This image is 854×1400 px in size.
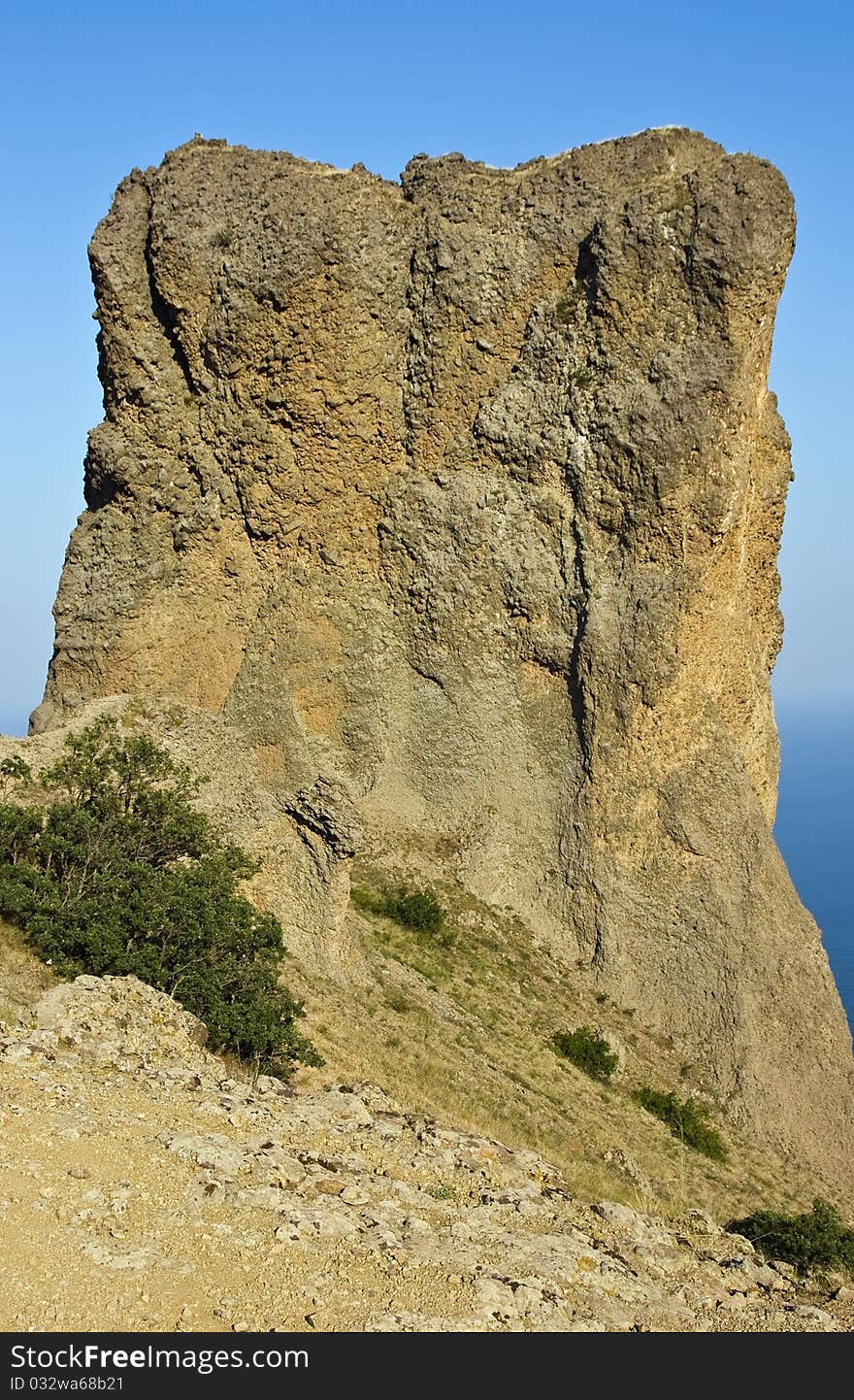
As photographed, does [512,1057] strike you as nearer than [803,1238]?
No

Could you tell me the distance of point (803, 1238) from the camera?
16141 millimetres

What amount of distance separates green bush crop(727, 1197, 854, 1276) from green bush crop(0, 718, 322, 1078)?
6.37 metres

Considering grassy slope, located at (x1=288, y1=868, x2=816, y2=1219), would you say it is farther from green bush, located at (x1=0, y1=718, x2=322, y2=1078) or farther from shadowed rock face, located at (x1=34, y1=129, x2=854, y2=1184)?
green bush, located at (x1=0, y1=718, x2=322, y2=1078)

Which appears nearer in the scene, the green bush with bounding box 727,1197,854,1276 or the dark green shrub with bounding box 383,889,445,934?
the green bush with bounding box 727,1197,854,1276

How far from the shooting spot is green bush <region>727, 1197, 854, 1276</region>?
610 inches

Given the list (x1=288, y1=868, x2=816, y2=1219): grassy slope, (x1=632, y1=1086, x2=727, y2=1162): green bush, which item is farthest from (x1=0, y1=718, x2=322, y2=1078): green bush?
(x1=632, y1=1086, x2=727, y2=1162): green bush

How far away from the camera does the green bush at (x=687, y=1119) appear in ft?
72.4

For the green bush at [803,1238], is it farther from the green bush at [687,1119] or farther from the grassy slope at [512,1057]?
the green bush at [687,1119]

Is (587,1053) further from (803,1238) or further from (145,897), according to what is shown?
(145,897)

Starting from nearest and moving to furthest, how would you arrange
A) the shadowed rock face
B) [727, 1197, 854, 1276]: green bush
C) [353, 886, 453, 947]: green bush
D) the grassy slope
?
1. [727, 1197, 854, 1276]: green bush
2. the grassy slope
3. the shadowed rock face
4. [353, 886, 453, 947]: green bush

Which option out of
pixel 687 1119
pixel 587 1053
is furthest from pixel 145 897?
pixel 687 1119

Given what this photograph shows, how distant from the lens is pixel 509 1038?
22.2 m

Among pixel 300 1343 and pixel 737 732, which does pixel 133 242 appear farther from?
pixel 300 1343

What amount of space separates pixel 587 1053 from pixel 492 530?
1075cm
